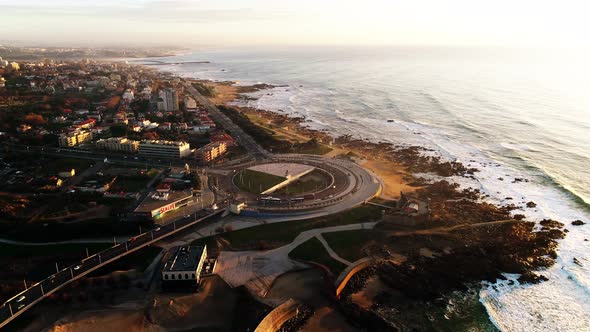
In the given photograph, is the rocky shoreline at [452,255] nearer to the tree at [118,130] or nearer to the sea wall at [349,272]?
the sea wall at [349,272]

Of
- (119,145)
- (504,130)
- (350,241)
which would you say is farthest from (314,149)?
(504,130)

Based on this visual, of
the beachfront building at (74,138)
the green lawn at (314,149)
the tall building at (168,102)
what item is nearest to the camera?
the green lawn at (314,149)

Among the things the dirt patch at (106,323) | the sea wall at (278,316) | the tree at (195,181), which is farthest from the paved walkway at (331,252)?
the tree at (195,181)

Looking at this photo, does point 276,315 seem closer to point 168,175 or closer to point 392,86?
point 168,175

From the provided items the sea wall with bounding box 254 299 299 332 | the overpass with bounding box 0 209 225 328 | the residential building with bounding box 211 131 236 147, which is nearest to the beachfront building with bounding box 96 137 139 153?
the residential building with bounding box 211 131 236 147

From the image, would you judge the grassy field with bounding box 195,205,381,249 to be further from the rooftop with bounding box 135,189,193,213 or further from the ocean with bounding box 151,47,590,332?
the ocean with bounding box 151,47,590,332
